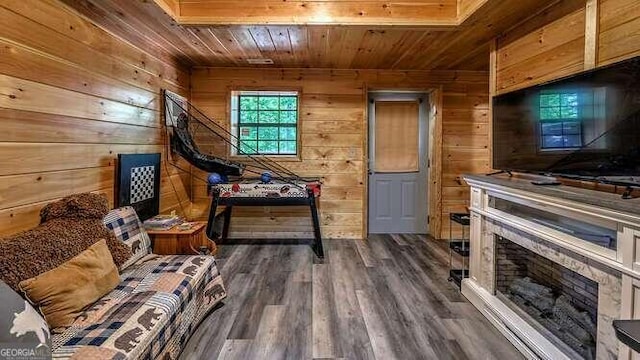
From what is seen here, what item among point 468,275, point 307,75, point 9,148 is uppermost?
point 307,75

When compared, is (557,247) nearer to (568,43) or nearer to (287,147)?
(568,43)

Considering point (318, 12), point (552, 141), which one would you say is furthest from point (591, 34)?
point (318, 12)

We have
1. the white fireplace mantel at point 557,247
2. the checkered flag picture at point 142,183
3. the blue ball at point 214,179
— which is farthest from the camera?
the blue ball at point 214,179

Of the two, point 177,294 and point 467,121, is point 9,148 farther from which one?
point 467,121

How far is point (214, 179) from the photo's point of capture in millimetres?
4199

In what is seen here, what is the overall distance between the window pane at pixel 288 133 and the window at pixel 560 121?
336 cm

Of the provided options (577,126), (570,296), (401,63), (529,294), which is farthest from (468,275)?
(401,63)

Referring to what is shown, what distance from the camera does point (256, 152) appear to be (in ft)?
16.6

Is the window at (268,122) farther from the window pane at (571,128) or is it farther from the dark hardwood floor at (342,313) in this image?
the window pane at (571,128)

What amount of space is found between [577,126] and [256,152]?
386 centimetres

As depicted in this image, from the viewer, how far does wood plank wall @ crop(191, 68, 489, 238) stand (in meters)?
4.96

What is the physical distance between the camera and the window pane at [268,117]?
511cm

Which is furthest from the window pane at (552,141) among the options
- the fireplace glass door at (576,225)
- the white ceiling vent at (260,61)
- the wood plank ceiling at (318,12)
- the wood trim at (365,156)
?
the white ceiling vent at (260,61)

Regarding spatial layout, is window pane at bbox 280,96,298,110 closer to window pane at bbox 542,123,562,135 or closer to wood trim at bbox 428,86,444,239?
wood trim at bbox 428,86,444,239
